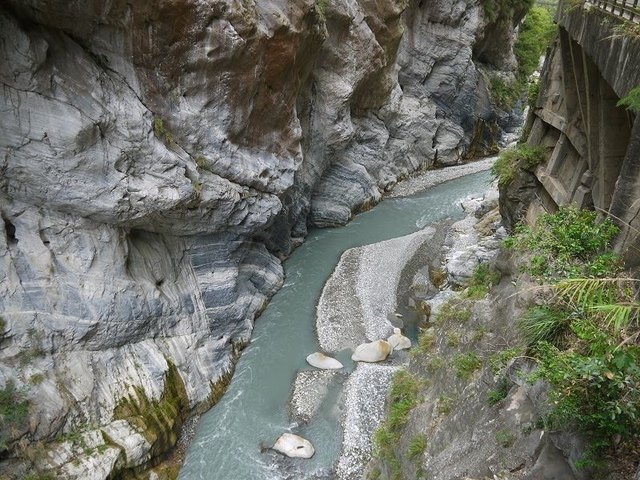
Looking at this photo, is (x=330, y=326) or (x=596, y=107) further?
(x=330, y=326)

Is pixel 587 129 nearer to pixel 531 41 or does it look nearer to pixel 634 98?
pixel 634 98

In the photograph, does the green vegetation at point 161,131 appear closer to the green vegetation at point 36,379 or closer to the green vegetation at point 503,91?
the green vegetation at point 36,379

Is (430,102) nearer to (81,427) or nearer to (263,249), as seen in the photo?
(263,249)

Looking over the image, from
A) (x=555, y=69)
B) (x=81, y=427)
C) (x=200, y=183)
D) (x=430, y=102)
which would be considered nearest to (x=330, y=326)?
(x=200, y=183)

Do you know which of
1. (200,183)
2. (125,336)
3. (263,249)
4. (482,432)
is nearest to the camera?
(482,432)

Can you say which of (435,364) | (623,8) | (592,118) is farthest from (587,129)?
(435,364)

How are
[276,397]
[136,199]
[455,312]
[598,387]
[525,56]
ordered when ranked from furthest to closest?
[525,56]
[276,397]
[136,199]
[455,312]
[598,387]

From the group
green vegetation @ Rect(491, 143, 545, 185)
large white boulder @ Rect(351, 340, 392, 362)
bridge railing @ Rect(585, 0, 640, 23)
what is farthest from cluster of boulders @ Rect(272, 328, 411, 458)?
bridge railing @ Rect(585, 0, 640, 23)
